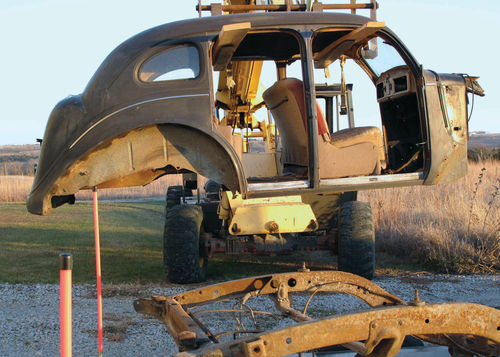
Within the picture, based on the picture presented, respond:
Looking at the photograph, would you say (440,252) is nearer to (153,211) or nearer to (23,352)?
(23,352)

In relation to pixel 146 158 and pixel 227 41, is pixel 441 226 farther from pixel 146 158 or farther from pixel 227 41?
pixel 146 158

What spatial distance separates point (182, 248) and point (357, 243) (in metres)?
2.34

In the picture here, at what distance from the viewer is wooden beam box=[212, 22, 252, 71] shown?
4652 mm

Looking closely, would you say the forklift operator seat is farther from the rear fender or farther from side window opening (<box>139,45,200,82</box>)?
side window opening (<box>139,45,200,82</box>)

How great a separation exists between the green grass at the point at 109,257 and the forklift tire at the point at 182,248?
0.54 meters

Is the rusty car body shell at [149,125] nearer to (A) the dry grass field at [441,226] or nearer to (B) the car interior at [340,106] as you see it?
(B) the car interior at [340,106]

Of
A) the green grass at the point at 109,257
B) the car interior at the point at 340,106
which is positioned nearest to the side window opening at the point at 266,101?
the car interior at the point at 340,106

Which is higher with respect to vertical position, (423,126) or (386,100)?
(386,100)

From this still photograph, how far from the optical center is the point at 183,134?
4.76 m

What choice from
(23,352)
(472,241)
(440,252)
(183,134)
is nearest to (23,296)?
(23,352)

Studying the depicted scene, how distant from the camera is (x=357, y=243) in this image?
768 centimetres

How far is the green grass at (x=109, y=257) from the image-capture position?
8.74 meters

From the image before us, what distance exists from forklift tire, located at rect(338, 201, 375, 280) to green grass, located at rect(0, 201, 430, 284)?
128 cm

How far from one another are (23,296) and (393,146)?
192 inches
